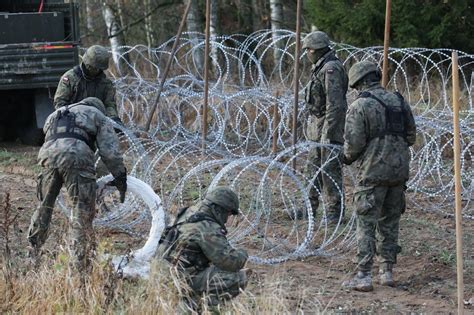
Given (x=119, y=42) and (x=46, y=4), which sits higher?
(x=46, y=4)

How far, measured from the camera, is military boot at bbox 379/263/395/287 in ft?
26.8

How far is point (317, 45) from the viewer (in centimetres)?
982

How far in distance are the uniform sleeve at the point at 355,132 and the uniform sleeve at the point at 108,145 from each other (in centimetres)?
177

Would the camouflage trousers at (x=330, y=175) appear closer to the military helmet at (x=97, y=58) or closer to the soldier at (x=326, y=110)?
the soldier at (x=326, y=110)

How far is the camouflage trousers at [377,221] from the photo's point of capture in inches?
318

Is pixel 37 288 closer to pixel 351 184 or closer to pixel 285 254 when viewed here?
pixel 285 254

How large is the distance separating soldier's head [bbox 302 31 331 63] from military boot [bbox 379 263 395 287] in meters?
2.50

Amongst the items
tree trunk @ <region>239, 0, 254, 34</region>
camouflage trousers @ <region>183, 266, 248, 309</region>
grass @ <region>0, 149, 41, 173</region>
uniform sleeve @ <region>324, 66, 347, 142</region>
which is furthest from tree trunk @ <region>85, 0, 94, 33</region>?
camouflage trousers @ <region>183, 266, 248, 309</region>

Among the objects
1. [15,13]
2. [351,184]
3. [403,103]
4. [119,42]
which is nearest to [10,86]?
[15,13]


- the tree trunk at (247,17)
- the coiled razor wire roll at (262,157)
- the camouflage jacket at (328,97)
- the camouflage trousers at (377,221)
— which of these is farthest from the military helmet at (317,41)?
the tree trunk at (247,17)

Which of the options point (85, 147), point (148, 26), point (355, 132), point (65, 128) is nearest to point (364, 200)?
point (355, 132)

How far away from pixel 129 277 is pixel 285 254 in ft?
7.41

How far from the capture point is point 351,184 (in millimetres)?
12195

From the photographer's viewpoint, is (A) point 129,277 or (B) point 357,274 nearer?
(A) point 129,277
